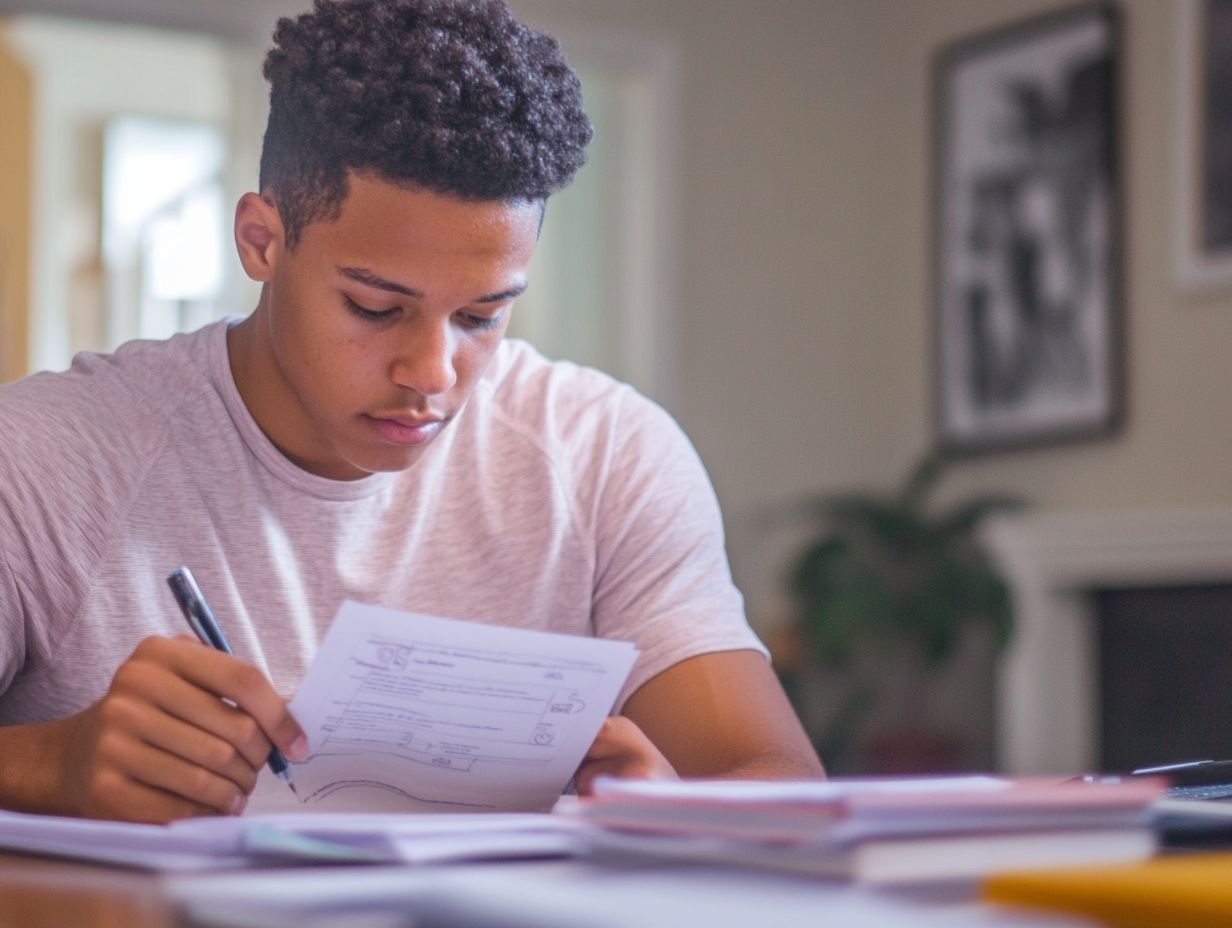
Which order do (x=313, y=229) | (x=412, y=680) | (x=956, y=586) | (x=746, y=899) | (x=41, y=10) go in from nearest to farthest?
(x=746, y=899) < (x=412, y=680) < (x=313, y=229) < (x=41, y=10) < (x=956, y=586)

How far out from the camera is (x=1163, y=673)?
4105 mm

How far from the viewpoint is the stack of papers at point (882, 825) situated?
709 mm

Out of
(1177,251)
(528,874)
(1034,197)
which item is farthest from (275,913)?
(1034,197)

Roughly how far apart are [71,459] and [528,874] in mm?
727

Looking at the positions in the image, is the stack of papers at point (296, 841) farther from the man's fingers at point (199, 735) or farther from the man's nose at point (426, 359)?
the man's nose at point (426, 359)

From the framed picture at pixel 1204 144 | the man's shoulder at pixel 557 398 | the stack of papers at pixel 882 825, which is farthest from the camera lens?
the framed picture at pixel 1204 144

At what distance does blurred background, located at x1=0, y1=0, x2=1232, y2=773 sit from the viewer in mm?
4031

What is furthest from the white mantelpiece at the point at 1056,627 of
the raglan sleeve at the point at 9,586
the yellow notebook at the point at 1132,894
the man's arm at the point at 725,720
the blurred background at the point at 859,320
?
the yellow notebook at the point at 1132,894

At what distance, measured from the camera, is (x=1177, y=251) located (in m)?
4.02

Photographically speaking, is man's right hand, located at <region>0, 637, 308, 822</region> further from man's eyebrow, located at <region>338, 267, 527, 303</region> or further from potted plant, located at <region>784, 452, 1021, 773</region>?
potted plant, located at <region>784, 452, 1021, 773</region>

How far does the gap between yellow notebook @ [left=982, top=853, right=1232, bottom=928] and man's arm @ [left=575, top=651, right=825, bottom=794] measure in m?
0.57

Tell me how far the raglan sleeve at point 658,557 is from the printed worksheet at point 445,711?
0.35 m

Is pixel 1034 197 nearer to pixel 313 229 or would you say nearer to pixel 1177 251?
pixel 1177 251

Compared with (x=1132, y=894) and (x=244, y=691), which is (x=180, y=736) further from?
(x=1132, y=894)
